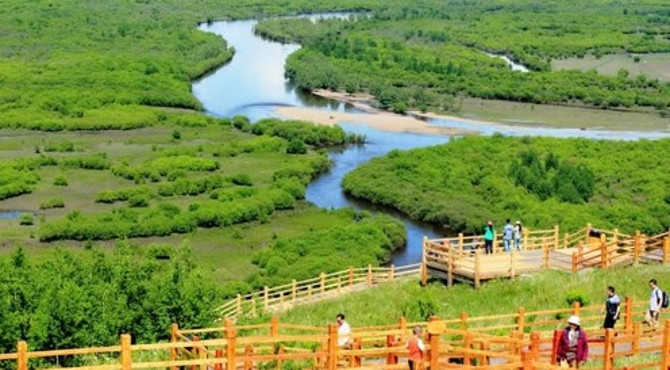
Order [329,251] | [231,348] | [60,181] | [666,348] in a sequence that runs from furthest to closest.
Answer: [60,181] → [329,251] → [666,348] → [231,348]

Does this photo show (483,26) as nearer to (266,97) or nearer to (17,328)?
(266,97)

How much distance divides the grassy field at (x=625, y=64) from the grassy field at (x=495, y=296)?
364 feet

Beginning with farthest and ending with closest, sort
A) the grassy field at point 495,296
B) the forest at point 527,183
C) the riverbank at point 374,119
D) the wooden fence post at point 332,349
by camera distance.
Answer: the riverbank at point 374,119 < the forest at point 527,183 < the grassy field at point 495,296 < the wooden fence post at point 332,349

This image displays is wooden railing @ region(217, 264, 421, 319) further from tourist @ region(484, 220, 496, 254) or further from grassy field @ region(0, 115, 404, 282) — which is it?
grassy field @ region(0, 115, 404, 282)

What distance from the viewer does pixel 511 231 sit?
3516cm

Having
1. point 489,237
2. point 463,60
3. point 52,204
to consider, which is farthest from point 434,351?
point 463,60

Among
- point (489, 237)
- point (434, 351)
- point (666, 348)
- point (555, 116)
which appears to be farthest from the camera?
point (555, 116)

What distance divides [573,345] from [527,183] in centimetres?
5836

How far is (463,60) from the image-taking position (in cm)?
15188

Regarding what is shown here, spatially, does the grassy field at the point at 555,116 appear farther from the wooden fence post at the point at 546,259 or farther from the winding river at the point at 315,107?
the wooden fence post at the point at 546,259

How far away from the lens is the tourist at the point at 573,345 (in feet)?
62.4

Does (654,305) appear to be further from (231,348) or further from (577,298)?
(231,348)

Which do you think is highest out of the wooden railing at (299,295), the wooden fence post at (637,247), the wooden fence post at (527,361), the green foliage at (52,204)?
the wooden fence post at (527,361)

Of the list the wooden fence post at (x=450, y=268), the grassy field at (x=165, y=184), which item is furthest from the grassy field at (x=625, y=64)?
the wooden fence post at (x=450, y=268)
